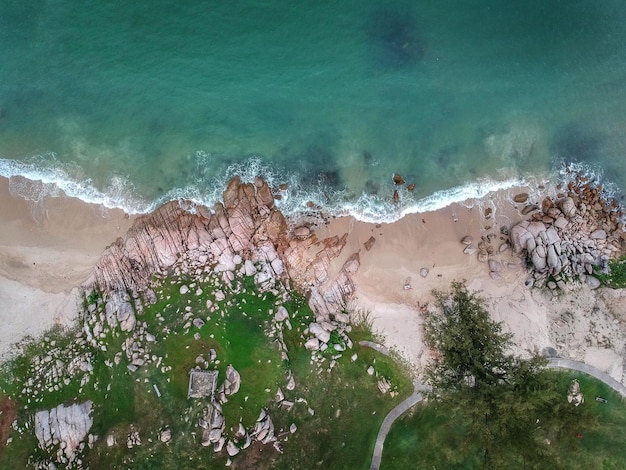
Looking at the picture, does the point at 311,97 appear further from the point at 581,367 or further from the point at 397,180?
the point at 581,367

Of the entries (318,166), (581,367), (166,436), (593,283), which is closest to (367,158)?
(318,166)

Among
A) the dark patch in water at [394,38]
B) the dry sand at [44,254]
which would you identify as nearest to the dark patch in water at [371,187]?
the dark patch in water at [394,38]

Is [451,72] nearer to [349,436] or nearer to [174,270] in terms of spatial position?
[174,270]

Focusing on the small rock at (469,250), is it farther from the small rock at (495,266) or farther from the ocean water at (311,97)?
the ocean water at (311,97)

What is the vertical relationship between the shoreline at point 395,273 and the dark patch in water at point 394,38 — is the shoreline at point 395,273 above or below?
below

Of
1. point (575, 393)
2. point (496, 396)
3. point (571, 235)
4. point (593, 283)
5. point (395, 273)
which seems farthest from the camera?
point (571, 235)

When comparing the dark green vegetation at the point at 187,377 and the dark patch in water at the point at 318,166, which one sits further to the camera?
the dark patch in water at the point at 318,166

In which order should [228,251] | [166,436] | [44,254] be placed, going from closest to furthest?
[166,436]
[228,251]
[44,254]
